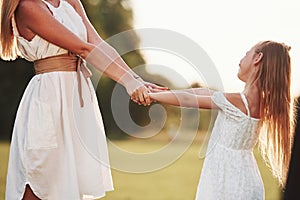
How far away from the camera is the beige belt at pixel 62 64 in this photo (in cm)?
399

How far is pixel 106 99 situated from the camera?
25.1 metres

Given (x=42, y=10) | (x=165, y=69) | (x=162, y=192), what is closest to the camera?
(x=42, y=10)

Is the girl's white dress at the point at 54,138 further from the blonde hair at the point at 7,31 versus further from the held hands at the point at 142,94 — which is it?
the held hands at the point at 142,94

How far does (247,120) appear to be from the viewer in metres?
4.45

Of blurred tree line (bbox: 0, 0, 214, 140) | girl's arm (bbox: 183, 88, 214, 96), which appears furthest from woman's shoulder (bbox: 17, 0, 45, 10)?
blurred tree line (bbox: 0, 0, 214, 140)

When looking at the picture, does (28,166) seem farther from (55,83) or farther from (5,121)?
(5,121)

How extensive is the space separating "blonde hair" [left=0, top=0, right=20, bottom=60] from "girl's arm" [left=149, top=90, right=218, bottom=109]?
737 millimetres

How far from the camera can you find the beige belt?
3988mm

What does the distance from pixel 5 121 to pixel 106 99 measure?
3206mm

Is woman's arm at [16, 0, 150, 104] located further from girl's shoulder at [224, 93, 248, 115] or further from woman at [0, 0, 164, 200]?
girl's shoulder at [224, 93, 248, 115]

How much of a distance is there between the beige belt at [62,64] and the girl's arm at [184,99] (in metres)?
0.50

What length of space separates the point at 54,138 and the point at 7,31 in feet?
1.59

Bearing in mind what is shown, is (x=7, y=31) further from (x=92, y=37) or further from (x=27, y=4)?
(x=92, y=37)

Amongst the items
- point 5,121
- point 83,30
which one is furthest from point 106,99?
point 83,30
